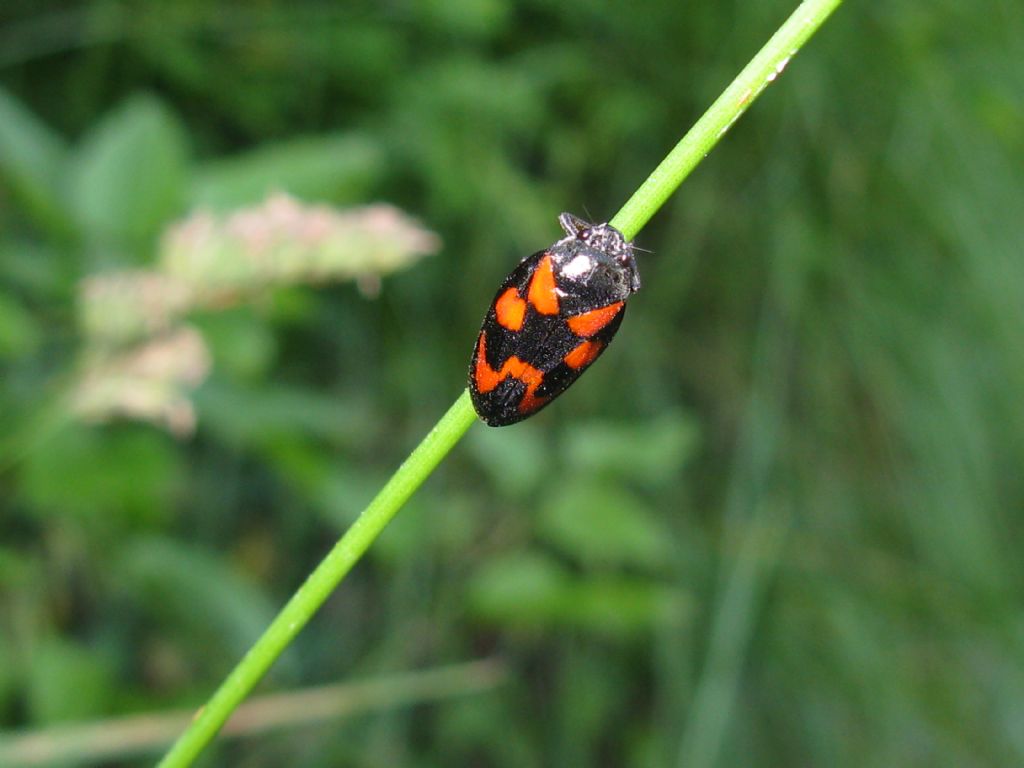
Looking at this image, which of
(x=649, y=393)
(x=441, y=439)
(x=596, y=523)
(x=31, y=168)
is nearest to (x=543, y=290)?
(x=441, y=439)

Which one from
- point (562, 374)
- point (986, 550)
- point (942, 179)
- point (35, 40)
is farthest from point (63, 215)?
point (986, 550)

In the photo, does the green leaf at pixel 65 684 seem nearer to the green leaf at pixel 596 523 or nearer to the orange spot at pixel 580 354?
the green leaf at pixel 596 523

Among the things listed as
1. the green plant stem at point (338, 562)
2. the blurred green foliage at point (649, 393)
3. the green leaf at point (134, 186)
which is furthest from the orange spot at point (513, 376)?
the blurred green foliage at point (649, 393)

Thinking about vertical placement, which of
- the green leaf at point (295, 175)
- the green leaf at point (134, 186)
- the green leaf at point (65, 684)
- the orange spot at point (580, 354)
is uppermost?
the orange spot at point (580, 354)

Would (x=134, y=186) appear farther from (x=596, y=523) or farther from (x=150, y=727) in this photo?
(x=596, y=523)

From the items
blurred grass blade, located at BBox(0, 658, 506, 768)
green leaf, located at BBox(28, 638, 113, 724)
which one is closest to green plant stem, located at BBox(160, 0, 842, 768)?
blurred grass blade, located at BBox(0, 658, 506, 768)

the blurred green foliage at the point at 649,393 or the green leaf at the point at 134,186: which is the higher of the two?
the green leaf at the point at 134,186
